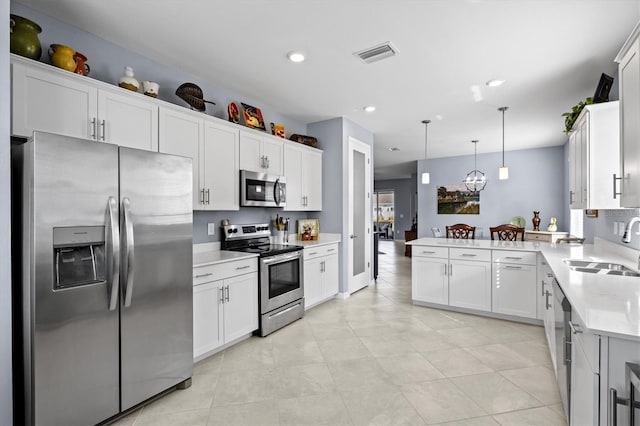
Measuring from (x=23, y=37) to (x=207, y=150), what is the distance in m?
1.46

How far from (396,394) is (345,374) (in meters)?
0.44

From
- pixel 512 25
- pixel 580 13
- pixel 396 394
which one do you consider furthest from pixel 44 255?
pixel 580 13

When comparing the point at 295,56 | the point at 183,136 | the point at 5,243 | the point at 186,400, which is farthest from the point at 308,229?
the point at 5,243

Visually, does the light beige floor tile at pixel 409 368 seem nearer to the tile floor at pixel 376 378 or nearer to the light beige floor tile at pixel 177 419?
the tile floor at pixel 376 378

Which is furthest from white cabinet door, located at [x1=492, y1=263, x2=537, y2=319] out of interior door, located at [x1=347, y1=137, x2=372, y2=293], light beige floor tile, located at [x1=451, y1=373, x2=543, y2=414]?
interior door, located at [x1=347, y1=137, x2=372, y2=293]

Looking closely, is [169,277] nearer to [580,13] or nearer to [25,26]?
[25,26]

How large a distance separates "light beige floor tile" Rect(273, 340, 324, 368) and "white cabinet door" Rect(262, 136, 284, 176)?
2.00 m

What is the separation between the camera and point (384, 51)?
2.82 m

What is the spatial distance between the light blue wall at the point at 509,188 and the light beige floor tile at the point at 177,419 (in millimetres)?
7834

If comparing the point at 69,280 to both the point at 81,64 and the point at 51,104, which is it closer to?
the point at 51,104

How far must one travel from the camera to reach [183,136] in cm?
293

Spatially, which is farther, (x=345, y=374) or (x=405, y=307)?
(x=405, y=307)

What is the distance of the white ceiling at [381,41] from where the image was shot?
88.2 inches

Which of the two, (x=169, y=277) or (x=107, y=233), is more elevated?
(x=107, y=233)
